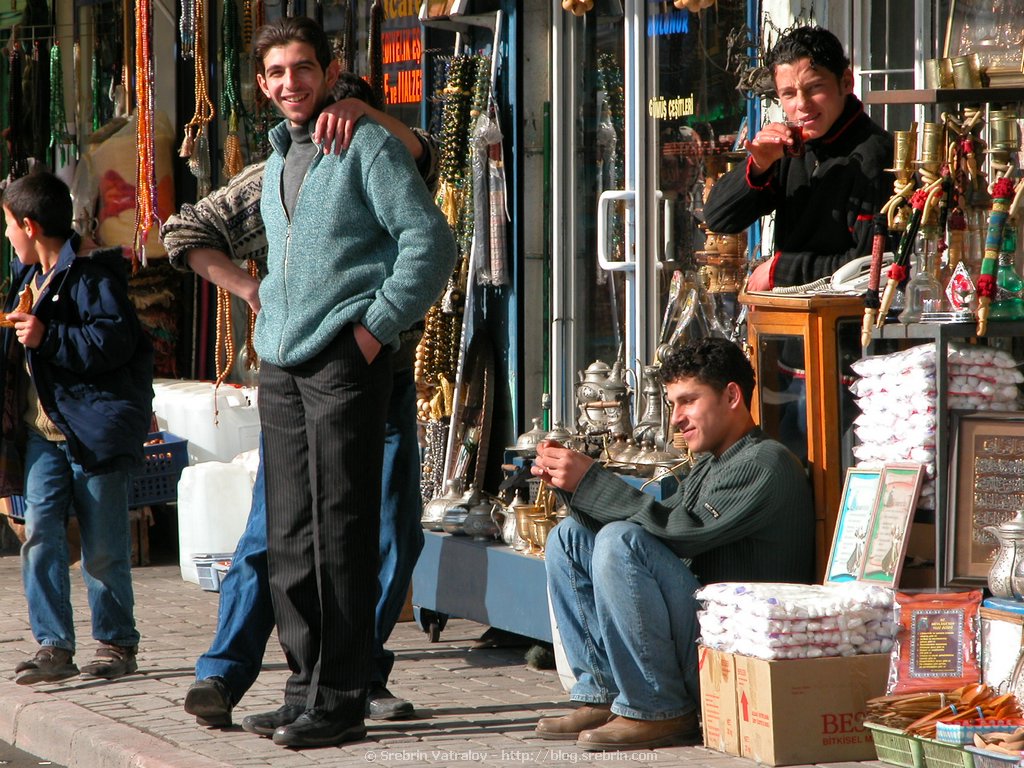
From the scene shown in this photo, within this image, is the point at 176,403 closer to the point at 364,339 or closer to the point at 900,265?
the point at 364,339

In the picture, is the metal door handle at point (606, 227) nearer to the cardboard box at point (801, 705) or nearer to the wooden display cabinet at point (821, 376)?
the wooden display cabinet at point (821, 376)

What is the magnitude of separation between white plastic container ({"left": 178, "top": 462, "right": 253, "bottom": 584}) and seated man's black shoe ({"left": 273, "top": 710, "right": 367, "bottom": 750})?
3236 mm

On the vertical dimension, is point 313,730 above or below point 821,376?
below

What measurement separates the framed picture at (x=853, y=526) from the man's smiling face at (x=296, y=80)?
185 cm

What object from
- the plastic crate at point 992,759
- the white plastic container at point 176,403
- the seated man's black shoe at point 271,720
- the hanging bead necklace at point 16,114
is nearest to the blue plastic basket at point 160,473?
the white plastic container at point 176,403

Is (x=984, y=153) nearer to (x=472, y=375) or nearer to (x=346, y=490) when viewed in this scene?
(x=346, y=490)

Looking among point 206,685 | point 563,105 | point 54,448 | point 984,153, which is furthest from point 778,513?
point 563,105

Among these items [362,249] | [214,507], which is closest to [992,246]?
[362,249]

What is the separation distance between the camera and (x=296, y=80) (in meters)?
4.71

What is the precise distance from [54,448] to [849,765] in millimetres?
2991

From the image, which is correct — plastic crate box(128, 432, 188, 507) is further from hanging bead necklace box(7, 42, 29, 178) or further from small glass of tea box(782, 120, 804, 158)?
small glass of tea box(782, 120, 804, 158)

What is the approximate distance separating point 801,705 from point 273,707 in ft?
5.97

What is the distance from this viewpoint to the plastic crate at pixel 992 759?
3910 mm

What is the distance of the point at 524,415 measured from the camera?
7.49 m
